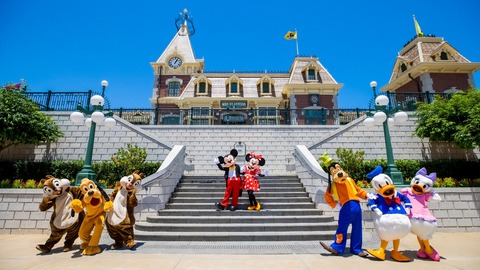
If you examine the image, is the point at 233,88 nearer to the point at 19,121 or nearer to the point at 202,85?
the point at 202,85

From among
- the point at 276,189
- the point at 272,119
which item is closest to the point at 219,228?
the point at 276,189

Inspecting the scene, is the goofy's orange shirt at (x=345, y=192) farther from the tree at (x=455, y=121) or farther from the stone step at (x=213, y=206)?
the tree at (x=455, y=121)

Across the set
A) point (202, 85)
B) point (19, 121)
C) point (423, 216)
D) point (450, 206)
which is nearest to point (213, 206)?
point (423, 216)

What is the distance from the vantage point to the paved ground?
399cm

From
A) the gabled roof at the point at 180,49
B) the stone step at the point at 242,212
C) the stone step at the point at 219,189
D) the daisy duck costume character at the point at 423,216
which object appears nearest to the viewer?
the daisy duck costume character at the point at 423,216

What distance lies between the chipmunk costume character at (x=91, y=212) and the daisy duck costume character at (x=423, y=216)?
6057 mm

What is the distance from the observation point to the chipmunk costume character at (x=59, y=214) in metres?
4.81

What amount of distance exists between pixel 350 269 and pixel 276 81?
24.8 metres

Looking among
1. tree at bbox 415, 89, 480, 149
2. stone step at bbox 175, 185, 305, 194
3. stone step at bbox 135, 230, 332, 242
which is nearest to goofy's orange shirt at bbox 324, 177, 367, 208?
stone step at bbox 135, 230, 332, 242

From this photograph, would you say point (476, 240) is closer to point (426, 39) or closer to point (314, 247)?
point (314, 247)

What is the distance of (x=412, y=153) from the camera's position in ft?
38.2

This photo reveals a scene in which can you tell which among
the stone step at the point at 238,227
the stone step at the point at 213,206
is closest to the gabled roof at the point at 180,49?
the stone step at the point at 213,206

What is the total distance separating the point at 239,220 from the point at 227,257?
193 cm

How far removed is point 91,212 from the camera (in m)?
4.74
